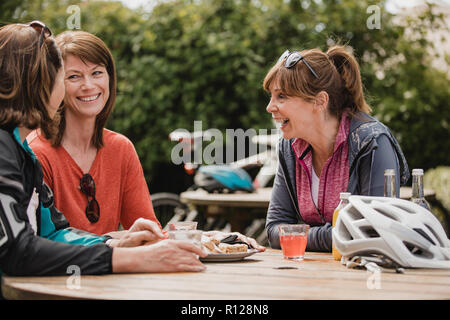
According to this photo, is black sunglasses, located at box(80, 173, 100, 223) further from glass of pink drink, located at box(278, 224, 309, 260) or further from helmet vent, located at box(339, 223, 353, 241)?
helmet vent, located at box(339, 223, 353, 241)

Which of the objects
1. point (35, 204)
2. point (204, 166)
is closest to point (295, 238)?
point (35, 204)

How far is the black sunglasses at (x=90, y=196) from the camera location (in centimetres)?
247

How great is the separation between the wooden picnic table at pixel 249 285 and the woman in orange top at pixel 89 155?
855 millimetres

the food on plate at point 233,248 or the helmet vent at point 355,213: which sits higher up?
the helmet vent at point 355,213

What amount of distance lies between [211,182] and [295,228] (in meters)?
3.03

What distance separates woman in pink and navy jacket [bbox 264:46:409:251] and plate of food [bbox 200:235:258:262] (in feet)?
1.30

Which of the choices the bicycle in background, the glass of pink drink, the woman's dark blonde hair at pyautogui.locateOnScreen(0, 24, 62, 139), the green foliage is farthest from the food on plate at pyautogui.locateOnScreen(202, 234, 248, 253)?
the green foliage

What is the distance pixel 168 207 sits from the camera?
5.99 meters

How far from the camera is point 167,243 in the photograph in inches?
67.4

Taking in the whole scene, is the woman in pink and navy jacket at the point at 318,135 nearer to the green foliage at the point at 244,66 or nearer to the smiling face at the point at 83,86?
the smiling face at the point at 83,86

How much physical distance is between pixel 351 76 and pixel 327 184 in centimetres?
53

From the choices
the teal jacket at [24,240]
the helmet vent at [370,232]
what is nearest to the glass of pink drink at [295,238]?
the helmet vent at [370,232]

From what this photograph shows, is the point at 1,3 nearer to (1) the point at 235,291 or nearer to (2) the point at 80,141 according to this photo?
(2) the point at 80,141
